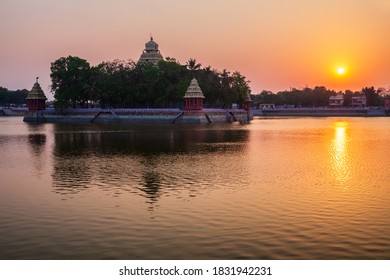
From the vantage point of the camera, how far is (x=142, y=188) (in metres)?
21.1

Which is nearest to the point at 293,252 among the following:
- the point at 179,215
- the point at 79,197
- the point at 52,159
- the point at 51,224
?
the point at 179,215

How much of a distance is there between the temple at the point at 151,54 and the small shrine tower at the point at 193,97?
192 ft

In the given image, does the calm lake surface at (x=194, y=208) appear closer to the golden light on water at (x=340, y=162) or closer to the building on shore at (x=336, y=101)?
the golden light on water at (x=340, y=162)

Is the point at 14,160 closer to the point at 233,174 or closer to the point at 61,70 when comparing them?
the point at 233,174

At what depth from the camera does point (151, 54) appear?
150m

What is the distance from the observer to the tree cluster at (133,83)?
326 feet

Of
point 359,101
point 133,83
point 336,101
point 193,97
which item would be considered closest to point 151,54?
point 133,83

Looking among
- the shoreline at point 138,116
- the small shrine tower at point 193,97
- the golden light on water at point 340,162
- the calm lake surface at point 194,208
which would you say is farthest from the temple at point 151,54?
the calm lake surface at point 194,208

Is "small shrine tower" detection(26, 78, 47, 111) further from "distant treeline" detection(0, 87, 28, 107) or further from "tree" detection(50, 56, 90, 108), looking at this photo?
"distant treeline" detection(0, 87, 28, 107)

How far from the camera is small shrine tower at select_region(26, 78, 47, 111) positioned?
108250 mm

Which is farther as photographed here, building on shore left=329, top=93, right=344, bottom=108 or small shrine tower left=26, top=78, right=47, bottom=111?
building on shore left=329, top=93, right=344, bottom=108

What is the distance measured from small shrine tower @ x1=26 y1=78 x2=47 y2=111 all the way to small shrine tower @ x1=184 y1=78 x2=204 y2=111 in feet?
116

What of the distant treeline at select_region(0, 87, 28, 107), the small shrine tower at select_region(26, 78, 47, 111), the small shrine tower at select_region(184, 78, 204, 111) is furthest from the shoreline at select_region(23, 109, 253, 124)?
the distant treeline at select_region(0, 87, 28, 107)

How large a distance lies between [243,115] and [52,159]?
8577cm
